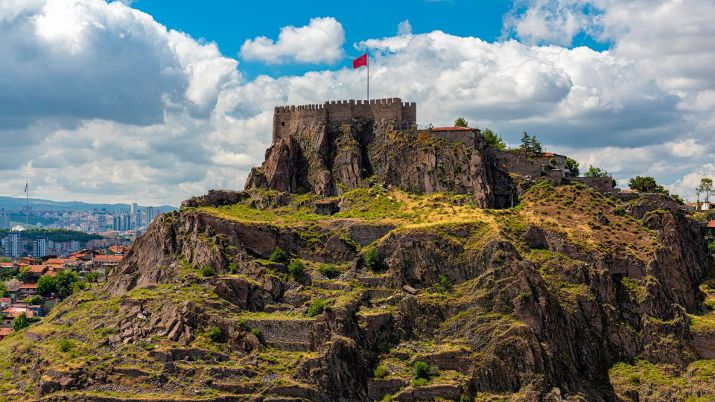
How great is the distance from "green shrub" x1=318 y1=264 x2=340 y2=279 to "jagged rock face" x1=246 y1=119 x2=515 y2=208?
18782mm

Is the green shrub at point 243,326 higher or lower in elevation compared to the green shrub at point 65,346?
higher

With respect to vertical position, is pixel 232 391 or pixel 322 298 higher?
pixel 322 298

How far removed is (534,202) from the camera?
121875mm

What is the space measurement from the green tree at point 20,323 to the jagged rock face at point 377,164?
35824 millimetres

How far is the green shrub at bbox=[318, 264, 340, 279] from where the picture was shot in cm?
10931

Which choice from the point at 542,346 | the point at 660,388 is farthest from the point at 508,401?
the point at 660,388

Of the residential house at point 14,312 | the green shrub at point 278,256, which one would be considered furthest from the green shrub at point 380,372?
the residential house at point 14,312

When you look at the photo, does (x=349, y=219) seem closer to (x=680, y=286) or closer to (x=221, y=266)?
(x=221, y=266)

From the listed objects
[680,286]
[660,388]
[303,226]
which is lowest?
[660,388]

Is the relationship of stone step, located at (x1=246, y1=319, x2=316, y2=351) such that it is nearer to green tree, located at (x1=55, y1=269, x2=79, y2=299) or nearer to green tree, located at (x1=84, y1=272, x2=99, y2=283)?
green tree, located at (x1=84, y1=272, x2=99, y2=283)

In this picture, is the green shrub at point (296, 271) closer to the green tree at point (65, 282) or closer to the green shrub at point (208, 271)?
the green shrub at point (208, 271)

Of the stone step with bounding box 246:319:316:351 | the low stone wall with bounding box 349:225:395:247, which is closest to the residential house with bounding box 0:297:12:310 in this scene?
the low stone wall with bounding box 349:225:395:247

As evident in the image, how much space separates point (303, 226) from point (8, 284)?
7852 centimetres

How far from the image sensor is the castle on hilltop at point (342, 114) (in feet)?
429
